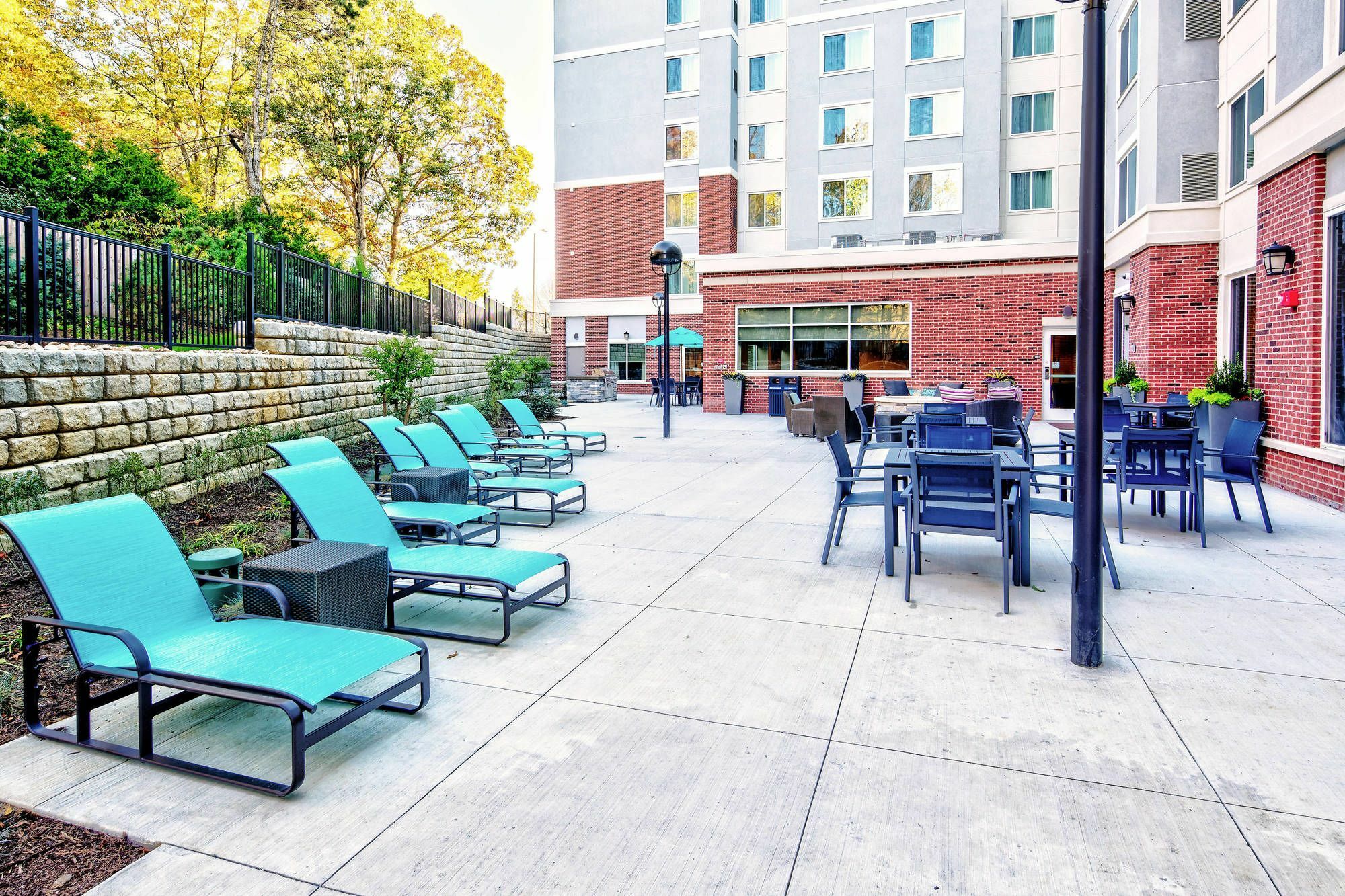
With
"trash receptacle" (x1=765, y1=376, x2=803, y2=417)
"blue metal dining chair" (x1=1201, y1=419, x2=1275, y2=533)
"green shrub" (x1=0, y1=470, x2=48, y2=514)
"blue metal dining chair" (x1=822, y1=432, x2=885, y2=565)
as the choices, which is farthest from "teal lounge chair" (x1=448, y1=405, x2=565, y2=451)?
"trash receptacle" (x1=765, y1=376, x2=803, y2=417)

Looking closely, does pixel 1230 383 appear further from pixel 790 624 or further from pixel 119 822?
pixel 119 822

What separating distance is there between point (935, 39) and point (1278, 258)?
2287 cm

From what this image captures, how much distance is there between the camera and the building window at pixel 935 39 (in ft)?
94.3

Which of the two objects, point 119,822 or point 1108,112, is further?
point 1108,112

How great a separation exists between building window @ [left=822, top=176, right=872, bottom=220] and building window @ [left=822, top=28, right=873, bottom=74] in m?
4.02

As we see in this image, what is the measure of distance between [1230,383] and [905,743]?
1061cm

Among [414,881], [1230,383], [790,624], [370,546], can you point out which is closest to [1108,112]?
[1230,383]

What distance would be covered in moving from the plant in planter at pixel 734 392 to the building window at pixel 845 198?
31.8ft

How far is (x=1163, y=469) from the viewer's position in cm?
763

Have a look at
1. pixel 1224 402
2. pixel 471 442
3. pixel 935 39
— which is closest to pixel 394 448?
pixel 471 442

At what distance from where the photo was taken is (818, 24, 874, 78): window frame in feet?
97.6

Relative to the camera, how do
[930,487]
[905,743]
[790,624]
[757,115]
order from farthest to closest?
[757,115], [930,487], [790,624], [905,743]

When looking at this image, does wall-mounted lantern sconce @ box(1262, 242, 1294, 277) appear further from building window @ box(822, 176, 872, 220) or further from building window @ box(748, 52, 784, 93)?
building window @ box(748, 52, 784, 93)

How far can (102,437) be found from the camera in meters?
7.36
